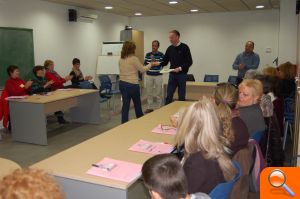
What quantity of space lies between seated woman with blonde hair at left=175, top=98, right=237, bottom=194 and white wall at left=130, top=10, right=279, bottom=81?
876 cm

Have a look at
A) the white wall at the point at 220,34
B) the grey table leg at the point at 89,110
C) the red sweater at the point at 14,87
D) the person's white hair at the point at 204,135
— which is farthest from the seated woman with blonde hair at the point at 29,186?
the white wall at the point at 220,34

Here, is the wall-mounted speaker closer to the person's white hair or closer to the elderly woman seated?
the elderly woman seated

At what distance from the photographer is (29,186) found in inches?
35.3

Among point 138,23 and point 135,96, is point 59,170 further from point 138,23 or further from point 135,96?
point 138,23

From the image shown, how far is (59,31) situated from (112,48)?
6.88 ft

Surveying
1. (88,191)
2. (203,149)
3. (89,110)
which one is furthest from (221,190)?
(89,110)

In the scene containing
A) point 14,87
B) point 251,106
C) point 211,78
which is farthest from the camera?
point 211,78

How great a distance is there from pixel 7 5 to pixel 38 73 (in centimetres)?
166

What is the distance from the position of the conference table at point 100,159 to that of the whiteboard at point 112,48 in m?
6.79

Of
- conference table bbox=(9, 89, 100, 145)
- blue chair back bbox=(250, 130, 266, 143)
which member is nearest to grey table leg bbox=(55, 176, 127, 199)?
blue chair back bbox=(250, 130, 266, 143)

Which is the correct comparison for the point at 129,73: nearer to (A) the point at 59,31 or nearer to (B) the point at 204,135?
(B) the point at 204,135

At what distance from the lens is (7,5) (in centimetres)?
636

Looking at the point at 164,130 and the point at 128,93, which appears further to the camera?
the point at 128,93

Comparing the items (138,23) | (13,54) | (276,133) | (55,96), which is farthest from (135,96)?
(138,23)
